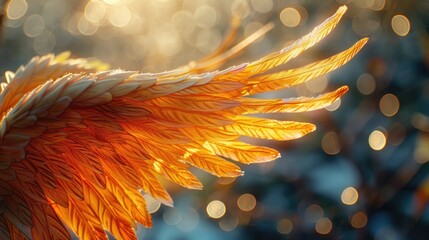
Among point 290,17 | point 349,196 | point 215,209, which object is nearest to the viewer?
point 349,196

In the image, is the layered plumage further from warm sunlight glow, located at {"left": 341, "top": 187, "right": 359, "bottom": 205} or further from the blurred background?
warm sunlight glow, located at {"left": 341, "top": 187, "right": 359, "bottom": 205}

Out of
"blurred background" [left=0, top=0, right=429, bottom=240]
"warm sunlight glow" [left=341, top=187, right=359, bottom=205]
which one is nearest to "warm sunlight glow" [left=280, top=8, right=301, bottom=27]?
"blurred background" [left=0, top=0, right=429, bottom=240]

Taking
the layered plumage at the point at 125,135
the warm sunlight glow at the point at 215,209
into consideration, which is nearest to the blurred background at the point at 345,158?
the warm sunlight glow at the point at 215,209

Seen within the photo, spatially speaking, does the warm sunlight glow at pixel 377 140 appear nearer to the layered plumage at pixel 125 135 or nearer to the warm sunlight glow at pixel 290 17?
the warm sunlight glow at pixel 290 17

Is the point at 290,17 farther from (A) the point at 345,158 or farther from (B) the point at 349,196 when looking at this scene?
(B) the point at 349,196

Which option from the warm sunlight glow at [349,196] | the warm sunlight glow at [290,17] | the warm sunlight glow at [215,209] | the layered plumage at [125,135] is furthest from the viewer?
the warm sunlight glow at [290,17]

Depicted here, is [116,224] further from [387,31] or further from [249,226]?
[387,31]

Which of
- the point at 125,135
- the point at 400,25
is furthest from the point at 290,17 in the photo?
the point at 125,135

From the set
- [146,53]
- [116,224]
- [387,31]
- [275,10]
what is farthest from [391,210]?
[116,224]
